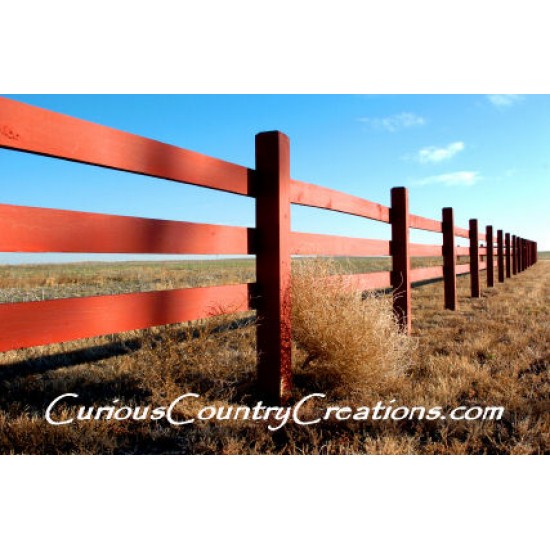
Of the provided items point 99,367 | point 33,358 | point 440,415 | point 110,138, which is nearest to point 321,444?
point 440,415

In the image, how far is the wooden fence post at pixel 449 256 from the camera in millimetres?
7188

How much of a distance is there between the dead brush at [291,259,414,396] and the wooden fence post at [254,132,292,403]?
0.72 feet

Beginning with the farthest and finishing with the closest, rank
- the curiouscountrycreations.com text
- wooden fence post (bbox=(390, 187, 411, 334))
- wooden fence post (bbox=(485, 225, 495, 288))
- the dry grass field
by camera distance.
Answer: wooden fence post (bbox=(485, 225, 495, 288)), wooden fence post (bbox=(390, 187, 411, 334)), the curiouscountrycreations.com text, the dry grass field

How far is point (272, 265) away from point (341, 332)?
0.63 meters

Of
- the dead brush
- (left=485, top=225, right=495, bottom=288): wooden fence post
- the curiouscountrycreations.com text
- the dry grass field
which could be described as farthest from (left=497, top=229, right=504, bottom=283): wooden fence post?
the curiouscountrycreations.com text

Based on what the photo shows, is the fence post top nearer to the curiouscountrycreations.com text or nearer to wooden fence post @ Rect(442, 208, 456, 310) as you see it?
the curiouscountrycreations.com text

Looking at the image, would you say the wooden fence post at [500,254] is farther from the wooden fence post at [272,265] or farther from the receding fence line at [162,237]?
the wooden fence post at [272,265]

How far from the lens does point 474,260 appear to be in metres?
9.52

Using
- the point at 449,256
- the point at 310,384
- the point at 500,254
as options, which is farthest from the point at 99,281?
the point at 500,254

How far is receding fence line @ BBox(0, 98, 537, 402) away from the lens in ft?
6.39

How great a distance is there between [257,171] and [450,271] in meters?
5.09

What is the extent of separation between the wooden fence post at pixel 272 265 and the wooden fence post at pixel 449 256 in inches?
189

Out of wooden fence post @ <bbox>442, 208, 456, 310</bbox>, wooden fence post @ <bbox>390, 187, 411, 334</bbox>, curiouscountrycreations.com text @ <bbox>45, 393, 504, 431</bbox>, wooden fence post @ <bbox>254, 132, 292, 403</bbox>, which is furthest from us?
wooden fence post @ <bbox>442, 208, 456, 310</bbox>

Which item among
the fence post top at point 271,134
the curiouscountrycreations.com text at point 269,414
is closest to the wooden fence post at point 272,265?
A: the fence post top at point 271,134
